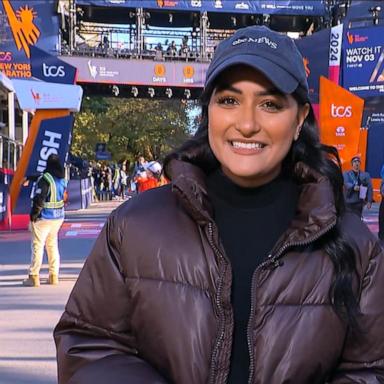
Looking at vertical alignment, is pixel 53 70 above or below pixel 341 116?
above

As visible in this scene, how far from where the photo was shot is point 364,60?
78.2ft

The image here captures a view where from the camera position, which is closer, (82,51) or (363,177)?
(363,177)

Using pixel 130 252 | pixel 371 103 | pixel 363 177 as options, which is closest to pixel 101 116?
pixel 371 103

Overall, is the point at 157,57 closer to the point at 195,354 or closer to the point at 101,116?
the point at 101,116

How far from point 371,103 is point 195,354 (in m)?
26.2

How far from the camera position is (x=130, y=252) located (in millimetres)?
1835

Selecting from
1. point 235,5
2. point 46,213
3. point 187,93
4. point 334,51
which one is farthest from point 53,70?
point 235,5

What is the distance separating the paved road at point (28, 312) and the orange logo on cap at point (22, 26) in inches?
596

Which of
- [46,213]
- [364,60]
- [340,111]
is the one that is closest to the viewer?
[46,213]

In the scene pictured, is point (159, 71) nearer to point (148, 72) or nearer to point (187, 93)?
point (148, 72)

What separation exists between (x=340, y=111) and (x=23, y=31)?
15731 mm

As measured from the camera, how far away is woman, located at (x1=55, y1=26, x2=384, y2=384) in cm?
172

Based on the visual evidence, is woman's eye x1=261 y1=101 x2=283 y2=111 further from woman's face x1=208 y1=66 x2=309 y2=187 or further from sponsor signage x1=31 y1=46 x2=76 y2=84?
sponsor signage x1=31 y1=46 x2=76 y2=84

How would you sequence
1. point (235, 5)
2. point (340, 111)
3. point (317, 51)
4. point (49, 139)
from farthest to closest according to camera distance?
point (235, 5), point (317, 51), point (340, 111), point (49, 139)
